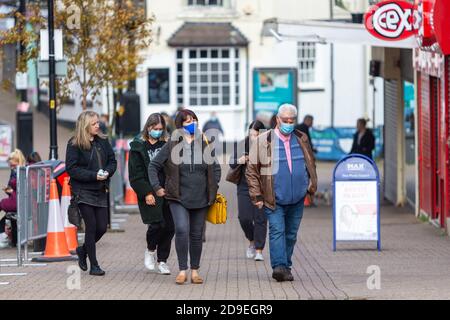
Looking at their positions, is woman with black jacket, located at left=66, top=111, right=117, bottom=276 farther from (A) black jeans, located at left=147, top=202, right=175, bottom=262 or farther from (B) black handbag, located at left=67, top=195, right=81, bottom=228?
(A) black jeans, located at left=147, top=202, right=175, bottom=262

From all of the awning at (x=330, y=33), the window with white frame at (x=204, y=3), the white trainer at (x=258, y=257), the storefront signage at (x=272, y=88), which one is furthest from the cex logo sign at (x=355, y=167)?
the window with white frame at (x=204, y=3)

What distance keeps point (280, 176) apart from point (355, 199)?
13.4 feet

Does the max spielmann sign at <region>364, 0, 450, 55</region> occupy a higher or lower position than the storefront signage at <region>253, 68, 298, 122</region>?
higher

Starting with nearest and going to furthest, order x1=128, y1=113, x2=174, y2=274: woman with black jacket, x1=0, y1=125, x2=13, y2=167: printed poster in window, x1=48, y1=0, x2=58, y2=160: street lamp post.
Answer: x1=128, y1=113, x2=174, y2=274: woman with black jacket, x1=48, y1=0, x2=58, y2=160: street lamp post, x1=0, y1=125, x2=13, y2=167: printed poster in window

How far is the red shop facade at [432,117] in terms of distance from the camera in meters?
16.6

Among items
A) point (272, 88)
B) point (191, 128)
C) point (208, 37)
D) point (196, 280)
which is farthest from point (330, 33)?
point (208, 37)

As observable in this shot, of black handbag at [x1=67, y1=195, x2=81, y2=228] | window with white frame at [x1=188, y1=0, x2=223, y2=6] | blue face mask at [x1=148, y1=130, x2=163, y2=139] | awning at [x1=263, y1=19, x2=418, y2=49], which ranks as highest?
window with white frame at [x1=188, y1=0, x2=223, y2=6]

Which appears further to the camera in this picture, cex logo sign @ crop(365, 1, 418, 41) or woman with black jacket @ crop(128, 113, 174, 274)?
cex logo sign @ crop(365, 1, 418, 41)

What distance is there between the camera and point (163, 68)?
44.1 m

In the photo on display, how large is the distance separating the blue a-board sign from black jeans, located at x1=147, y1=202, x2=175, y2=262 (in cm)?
355

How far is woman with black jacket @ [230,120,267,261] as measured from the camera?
15406 millimetres

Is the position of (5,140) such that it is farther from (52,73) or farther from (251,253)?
(251,253)

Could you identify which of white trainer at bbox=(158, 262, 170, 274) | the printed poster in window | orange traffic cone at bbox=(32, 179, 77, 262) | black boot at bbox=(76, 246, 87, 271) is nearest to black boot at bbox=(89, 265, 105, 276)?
black boot at bbox=(76, 246, 87, 271)
